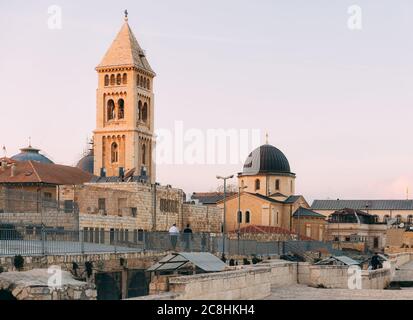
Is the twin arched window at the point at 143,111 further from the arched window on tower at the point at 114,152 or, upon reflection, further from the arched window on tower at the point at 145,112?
the arched window on tower at the point at 114,152

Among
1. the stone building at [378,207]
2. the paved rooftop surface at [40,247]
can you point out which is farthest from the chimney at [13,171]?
the stone building at [378,207]

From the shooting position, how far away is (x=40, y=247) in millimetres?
27375

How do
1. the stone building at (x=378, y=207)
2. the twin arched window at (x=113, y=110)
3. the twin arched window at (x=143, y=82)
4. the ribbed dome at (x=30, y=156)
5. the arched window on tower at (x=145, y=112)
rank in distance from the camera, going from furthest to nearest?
the stone building at (x=378, y=207) < the ribbed dome at (x=30, y=156) < the arched window on tower at (x=145, y=112) < the twin arched window at (x=143, y=82) < the twin arched window at (x=113, y=110)

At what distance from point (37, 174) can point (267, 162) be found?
3907cm

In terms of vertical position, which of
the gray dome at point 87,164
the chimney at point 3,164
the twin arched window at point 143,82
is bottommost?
the chimney at point 3,164

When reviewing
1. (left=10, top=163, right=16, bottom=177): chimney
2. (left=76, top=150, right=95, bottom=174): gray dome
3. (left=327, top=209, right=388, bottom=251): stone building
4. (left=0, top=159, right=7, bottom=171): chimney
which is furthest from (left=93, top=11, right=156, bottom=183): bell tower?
(left=327, top=209, right=388, bottom=251): stone building

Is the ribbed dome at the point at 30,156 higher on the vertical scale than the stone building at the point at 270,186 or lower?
higher

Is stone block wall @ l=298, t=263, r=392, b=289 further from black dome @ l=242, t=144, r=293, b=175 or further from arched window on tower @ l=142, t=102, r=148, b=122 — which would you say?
black dome @ l=242, t=144, r=293, b=175

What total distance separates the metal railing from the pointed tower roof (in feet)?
133

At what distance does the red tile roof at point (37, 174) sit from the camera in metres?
69.9

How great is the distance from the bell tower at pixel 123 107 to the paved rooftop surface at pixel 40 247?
177 ft

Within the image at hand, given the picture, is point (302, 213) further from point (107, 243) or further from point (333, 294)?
point (333, 294)

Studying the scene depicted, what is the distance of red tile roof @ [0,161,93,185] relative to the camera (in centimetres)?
6994

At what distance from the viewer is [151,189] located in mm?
70750
